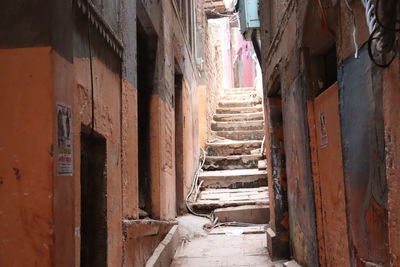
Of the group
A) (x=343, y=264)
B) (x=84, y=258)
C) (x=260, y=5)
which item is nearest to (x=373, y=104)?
(x=343, y=264)

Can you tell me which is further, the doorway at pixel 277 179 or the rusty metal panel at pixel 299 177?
the doorway at pixel 277 179

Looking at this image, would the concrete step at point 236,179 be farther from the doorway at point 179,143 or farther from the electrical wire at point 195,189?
the doorway at point 179,143

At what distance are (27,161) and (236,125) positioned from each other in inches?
463

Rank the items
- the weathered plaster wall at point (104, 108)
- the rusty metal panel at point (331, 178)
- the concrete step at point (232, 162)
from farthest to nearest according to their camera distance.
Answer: the concrete step at point (232, 162) → the rusty metal panel at point (331, 178) → the weathered plaster wall at point (104, 108)

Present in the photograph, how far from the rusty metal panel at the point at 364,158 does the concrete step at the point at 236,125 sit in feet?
34.1

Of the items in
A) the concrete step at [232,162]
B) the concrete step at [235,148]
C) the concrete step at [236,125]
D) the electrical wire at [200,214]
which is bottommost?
the electrical wire at [200,214]

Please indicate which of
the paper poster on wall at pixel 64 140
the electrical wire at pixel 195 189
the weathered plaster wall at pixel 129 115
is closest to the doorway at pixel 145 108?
the weathered plaster wall at pixel 129 115

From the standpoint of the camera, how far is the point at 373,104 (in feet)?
7.80

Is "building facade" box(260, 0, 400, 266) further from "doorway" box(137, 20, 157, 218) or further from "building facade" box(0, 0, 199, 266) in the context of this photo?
"doorway" box(137, 20, 157, 218)

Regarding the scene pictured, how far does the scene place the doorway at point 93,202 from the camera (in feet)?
11.0

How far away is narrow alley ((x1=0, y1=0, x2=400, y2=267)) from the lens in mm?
2027

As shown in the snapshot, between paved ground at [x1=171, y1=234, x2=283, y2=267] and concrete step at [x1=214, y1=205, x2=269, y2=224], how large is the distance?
79 cm

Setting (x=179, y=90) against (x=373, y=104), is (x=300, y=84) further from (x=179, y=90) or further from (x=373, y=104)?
(x=179, y=90)

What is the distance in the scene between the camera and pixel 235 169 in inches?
441
